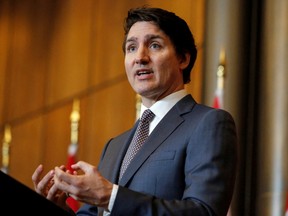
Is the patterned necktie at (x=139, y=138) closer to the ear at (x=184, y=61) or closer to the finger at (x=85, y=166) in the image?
the ear at (x=184, y=61)

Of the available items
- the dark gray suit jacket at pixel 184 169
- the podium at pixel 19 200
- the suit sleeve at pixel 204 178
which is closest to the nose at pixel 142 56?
the dark gray suit jacket at pixel 184 169

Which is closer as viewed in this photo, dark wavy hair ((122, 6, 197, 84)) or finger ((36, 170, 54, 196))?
finger ((36, 170, 54, 196))

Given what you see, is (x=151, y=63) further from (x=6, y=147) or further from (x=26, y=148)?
(x=6, y=147)

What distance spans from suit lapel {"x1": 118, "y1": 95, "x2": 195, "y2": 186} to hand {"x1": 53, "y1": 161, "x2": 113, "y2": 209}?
30 cm

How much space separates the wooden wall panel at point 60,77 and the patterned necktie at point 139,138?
4.11 metres

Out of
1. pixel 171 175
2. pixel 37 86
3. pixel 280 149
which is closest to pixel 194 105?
pixel 171 175

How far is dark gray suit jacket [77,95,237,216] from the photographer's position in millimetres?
2340

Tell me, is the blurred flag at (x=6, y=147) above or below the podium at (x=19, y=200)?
below

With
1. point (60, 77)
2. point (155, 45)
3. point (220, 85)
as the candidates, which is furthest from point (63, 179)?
point (60, 77)

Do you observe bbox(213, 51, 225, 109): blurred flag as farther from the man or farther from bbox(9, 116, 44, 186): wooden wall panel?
the man

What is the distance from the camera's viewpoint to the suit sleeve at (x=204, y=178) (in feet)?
7.65

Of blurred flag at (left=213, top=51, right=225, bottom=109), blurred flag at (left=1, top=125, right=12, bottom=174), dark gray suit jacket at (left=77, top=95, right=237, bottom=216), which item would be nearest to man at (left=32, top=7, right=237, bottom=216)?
dark gray suit jacket at (left=77, top=95, right=237, bottom=216)

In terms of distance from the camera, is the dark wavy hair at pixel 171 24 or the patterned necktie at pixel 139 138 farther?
the dark wavy hair at pixel 171 24

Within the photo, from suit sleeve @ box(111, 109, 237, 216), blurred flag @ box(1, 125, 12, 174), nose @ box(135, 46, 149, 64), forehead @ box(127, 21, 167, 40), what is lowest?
blurred flag @ box(1, 125, 12, 174)
